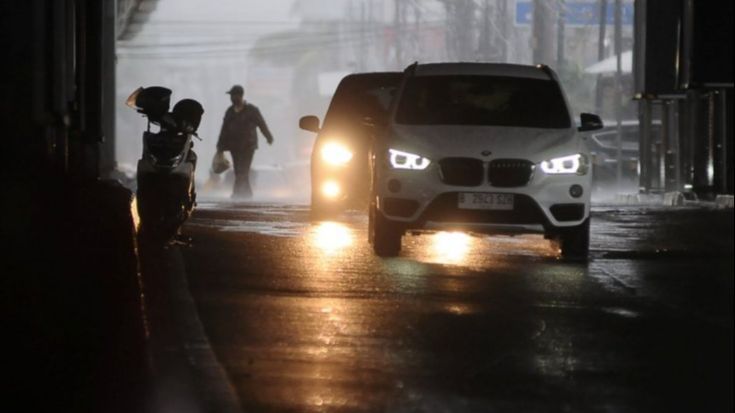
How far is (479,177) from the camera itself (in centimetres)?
1440

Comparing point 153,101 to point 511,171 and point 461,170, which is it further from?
point 511,171

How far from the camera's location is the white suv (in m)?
14.4

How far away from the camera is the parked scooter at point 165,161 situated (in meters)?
14.6

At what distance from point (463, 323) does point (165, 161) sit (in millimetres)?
5026

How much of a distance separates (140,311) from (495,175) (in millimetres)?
5465

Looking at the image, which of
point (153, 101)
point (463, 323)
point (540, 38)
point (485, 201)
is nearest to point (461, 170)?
point (485, 201)

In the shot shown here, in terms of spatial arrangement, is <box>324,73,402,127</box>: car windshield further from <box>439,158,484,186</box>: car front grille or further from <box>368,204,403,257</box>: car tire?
<box>439,158,484,186</box>: car front grille

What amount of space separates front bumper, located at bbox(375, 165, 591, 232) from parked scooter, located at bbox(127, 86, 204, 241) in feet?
5.56

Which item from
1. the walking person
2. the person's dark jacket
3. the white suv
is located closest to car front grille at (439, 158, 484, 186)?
the white suv

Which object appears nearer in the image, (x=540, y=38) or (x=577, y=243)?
(x=577, y=243)

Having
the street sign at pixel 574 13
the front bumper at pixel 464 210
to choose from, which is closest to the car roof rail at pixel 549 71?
the front bumper at pixel 464 210

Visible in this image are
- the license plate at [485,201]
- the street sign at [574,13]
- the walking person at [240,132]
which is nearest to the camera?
the license plate at [485,201]

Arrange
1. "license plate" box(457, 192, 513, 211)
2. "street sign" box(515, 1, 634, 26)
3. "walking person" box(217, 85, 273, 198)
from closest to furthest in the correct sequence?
"license plate" box(457, 192, 513, 211)
"walking person" box(217, 85, 273, 198)
"street sign" box(515, 1, 634, 26)

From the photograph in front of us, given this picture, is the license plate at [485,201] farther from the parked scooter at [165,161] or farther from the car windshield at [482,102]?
the parked scooter at [165,161]
